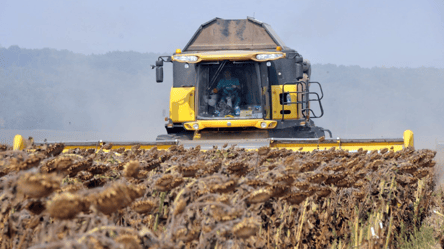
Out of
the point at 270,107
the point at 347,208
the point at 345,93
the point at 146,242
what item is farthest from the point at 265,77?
the point at 345,93

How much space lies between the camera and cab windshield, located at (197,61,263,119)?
12.0 m

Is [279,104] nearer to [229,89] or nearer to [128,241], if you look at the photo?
[229,89]

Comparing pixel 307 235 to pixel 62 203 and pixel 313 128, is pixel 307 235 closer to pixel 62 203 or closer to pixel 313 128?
pixel 62 203

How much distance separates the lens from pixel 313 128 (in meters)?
13.2

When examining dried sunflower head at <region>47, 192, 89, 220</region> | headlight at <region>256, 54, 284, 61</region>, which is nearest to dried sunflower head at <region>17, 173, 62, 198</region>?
dried sunflower head at <region>47, 192, 89, 220</region>

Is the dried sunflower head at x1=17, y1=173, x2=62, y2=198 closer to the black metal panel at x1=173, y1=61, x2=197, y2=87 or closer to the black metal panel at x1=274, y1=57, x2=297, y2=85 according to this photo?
the black metal panel at x1=173, y1=61, x2=197, y2=87

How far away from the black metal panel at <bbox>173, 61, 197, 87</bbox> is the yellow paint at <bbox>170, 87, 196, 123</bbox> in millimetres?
183

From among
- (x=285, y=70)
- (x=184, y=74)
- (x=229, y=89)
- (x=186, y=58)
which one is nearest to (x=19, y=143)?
(x=186, y=58)

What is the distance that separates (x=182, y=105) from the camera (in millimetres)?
12203

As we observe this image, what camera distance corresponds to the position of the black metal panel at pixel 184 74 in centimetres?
1248

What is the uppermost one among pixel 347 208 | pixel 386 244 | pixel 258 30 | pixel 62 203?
pixel 258 30

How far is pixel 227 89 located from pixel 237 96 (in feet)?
0.91

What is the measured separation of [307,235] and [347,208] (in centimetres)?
84

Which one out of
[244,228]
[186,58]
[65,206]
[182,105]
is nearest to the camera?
[65,206]
